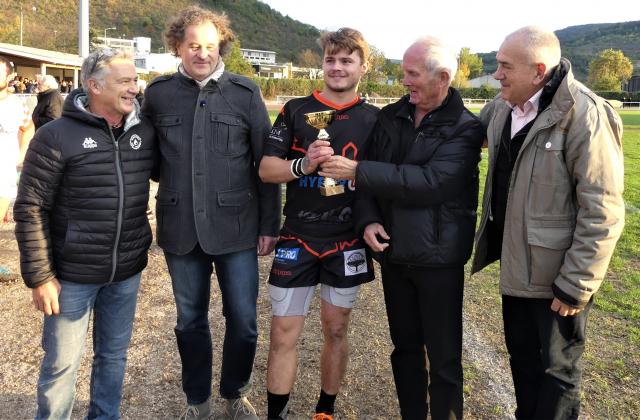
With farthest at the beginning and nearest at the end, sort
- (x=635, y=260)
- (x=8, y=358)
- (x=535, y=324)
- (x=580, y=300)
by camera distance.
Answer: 1. (x=635, y=260)
2. (x=8, y=358)
3. (x=535, y=324)
4. (x=580, y=300)

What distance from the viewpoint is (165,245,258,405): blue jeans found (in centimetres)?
318

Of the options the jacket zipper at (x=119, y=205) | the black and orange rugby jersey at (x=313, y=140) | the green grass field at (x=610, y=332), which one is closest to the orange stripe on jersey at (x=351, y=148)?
the black and orange rugby jersey at (x=313, y=140)

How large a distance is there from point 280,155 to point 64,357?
1.50m

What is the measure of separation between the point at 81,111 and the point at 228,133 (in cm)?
77

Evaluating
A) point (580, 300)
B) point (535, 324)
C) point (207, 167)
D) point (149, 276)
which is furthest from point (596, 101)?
point (149, 276)

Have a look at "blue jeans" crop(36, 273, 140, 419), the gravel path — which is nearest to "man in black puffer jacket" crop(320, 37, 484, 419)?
the gravel path

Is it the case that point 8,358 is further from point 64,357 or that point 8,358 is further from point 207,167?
point 207,167

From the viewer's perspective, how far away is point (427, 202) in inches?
110

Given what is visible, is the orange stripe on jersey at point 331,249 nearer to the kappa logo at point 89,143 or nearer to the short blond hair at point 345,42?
the short blond hair at point 345,42

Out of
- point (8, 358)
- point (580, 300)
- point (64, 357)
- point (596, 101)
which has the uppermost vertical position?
point (596, 101)

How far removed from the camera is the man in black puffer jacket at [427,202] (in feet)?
9.05

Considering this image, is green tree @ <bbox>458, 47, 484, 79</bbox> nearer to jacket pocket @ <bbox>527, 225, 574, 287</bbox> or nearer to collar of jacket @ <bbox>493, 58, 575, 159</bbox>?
collar of jacket @ <bbox>493, 58, 575, 159</bbox>

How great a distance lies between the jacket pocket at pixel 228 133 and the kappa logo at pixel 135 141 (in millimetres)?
394

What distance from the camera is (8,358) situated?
3947 millimetres
